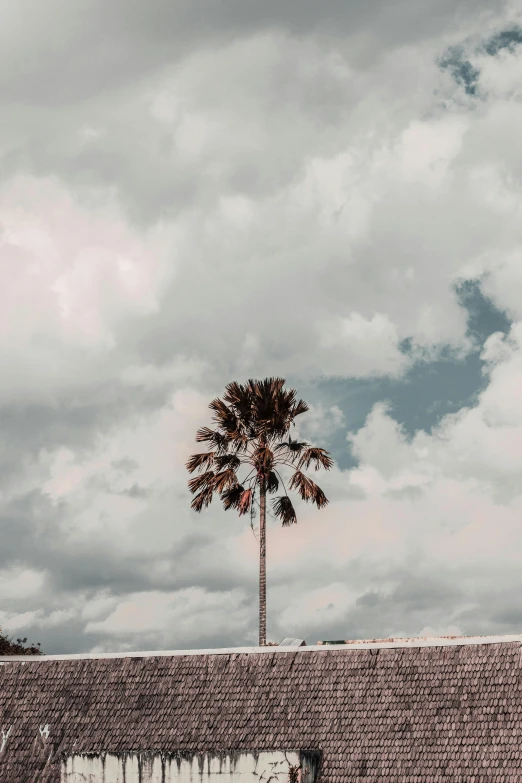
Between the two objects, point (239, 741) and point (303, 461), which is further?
point (303, 461)

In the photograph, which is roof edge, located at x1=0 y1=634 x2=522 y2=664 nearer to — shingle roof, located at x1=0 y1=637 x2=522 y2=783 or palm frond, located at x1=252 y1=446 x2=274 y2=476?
shingle roof, located at x1=0 y1=637 x2=522 y2=783

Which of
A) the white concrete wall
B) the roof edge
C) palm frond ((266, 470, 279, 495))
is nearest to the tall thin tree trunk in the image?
palm frond ((266, 470, 279, 495))

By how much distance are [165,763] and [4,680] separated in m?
7.80

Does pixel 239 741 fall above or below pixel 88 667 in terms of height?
below

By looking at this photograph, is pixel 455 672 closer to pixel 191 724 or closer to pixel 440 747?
pixel 440 747

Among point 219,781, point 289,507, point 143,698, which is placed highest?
point 289,507

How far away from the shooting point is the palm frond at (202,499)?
40094mm

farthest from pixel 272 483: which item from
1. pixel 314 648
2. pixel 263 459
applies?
pixel 314 648

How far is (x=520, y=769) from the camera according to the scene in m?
25.0

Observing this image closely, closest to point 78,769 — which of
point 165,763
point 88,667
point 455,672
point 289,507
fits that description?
point 165,763

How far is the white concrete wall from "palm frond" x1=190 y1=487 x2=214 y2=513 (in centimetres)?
1398

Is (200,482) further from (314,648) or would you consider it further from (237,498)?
(314,648)

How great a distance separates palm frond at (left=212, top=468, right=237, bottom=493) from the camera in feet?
131

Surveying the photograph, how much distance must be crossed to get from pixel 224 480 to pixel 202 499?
106 cm
